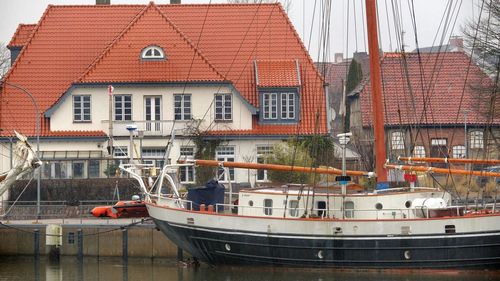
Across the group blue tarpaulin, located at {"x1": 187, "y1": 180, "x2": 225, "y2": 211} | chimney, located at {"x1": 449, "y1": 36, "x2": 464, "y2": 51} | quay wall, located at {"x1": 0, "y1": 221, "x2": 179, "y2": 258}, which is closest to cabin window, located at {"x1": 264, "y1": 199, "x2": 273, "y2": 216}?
blue tarpaulin, located at {"x1": 187, "y1": 180, "x2": 225, "y2": 211}

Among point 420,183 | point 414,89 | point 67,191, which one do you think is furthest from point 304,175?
point 414,89

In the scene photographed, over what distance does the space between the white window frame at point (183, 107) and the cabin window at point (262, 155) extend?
4383mm

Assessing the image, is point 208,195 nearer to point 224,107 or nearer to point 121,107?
point 224,107

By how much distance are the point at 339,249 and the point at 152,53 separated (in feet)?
99.0

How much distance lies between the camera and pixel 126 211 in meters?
61.8

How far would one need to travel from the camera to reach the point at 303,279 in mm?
54344

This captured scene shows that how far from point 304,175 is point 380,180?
43.6ft

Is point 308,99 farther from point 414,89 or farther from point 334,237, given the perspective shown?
point 334,237

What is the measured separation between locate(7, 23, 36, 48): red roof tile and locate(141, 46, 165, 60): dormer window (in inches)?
434

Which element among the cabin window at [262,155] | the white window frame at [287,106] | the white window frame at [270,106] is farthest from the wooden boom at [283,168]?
the white window frame at [287,106]

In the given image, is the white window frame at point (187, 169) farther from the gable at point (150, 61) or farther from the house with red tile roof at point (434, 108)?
the house with red tile roof at point (434, 108)

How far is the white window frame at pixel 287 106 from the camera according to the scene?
82375 mm

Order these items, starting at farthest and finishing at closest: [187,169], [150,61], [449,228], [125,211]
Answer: [150,61] < [187,169] < [125,211] < [449,228]

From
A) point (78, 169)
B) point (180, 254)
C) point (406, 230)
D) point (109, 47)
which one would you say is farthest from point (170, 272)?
point (109, 47)
